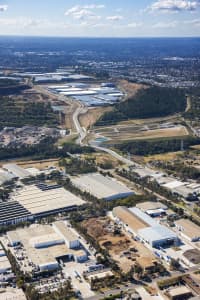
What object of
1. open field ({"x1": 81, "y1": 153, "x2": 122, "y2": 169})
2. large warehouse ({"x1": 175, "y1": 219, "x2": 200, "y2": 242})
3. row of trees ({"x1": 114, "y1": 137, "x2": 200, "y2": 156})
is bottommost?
large warehouse ({"x1": 175, "y1": 219, "x2": 200, "y2": 242})

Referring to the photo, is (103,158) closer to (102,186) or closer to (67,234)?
(102,186)

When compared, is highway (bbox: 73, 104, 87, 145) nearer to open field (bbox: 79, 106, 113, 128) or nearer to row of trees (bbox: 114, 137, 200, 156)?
open field (bbox: 79, 106, 113, 128)

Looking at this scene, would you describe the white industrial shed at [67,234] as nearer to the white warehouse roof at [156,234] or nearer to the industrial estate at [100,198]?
the industrial estate at [100,198]

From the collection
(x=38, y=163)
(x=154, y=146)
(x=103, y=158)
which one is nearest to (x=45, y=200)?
(x=38, y=163)

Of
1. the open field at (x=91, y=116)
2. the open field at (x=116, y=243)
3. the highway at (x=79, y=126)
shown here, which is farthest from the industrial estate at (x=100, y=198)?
the highway at (x=79, y=126)

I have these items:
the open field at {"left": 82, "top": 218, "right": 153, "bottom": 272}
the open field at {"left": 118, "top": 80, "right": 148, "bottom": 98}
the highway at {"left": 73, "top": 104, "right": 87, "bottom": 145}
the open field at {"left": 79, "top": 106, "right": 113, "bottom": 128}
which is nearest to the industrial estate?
the open field at {"left": 82, "top": 218, "right": 153, "bottom": 272}
